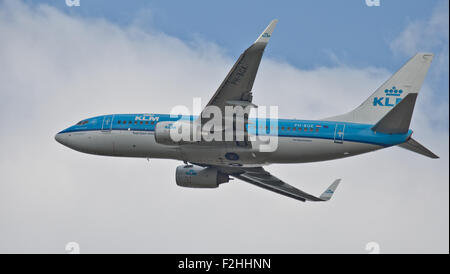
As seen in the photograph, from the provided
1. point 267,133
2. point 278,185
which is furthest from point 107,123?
point 278,185

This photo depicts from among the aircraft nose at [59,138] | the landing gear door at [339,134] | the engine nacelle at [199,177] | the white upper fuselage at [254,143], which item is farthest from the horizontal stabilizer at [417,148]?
the aircraft nose at [59,138]

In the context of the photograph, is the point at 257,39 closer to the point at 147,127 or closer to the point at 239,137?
the point at 239,137

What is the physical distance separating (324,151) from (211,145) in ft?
25.7

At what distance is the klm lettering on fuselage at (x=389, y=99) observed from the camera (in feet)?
177

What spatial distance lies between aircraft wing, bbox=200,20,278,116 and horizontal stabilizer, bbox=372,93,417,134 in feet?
30.7

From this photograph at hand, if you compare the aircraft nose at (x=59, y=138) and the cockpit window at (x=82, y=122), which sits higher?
the cockpit window at (x=82, y=122)

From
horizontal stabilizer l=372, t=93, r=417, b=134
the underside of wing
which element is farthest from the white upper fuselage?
the underside of wing

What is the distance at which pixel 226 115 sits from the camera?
49.5 metres

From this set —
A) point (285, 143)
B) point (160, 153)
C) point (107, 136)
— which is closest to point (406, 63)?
point (285, 143)

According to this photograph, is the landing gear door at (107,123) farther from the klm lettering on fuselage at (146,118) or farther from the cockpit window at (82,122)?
the klm lettering on fuselage at (146,118)

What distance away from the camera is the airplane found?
4891 cm

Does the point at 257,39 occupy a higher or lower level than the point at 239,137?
higher

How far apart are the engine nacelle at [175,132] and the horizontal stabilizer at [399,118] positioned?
12.3 meters

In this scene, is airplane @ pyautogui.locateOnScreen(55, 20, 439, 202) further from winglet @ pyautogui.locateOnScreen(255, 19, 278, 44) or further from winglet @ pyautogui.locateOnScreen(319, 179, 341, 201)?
winglet @ pyautogui.locateOnScreen(319, 179, 341, 201)
